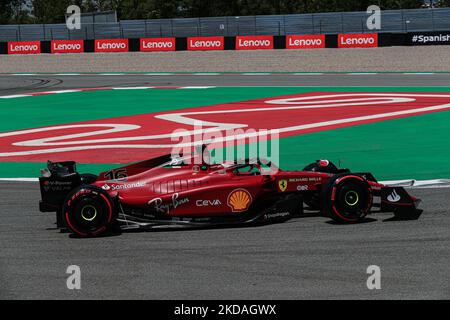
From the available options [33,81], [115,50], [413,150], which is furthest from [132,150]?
[115,50]

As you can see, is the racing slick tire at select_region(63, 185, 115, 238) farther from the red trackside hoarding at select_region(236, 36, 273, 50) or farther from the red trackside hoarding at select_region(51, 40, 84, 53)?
the red trackside hoarding at select_region(51, 40, 84, 53)

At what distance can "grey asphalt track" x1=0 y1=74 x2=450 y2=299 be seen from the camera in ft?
22.9

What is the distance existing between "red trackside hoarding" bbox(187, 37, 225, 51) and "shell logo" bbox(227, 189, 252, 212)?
1307 inches

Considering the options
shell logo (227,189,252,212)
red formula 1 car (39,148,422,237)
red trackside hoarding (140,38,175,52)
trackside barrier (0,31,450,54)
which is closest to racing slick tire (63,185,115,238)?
red formula 1 car (39,148,422,237)

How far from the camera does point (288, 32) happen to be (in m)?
47.3

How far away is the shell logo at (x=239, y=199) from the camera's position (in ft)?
31.4

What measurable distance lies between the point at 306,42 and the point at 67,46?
13934 millimetres

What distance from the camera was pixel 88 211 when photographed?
9172mm

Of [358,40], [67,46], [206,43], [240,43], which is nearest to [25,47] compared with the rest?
[67,46]

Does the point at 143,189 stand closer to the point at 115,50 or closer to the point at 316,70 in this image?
the point at 316,70

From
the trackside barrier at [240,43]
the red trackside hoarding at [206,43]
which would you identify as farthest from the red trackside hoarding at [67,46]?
the red trackside hoarding at [206,43]

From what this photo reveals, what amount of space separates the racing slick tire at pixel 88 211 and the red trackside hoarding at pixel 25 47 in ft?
126

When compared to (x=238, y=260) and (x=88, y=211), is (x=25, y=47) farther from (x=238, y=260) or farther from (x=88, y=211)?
(x=238, y=260)

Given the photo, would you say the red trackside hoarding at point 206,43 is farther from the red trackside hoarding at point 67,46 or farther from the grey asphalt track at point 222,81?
the red trackside hoarding at point 67,46
